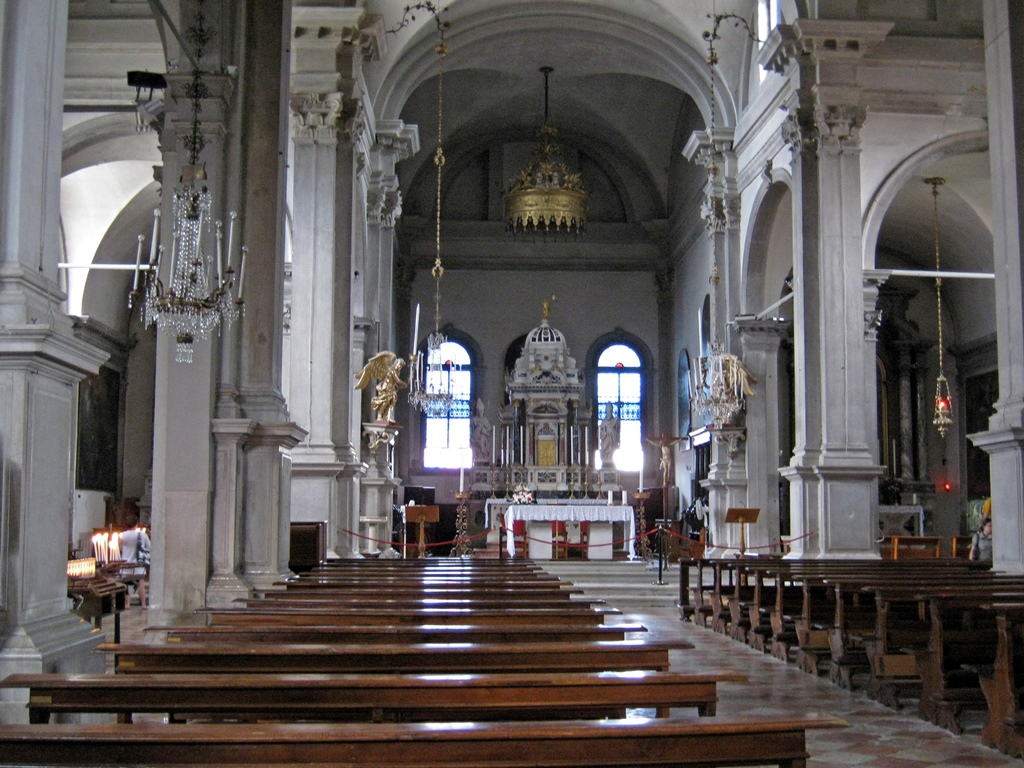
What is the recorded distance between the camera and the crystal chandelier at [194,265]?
27.9 ft

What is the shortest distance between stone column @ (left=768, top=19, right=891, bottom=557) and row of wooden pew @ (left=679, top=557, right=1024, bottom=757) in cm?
329

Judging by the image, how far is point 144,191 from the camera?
61.2 feet

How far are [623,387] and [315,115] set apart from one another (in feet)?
50.1

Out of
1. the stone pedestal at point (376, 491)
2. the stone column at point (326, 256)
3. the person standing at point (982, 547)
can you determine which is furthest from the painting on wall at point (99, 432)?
the person standing at point (982, 547)

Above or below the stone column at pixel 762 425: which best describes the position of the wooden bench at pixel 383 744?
below

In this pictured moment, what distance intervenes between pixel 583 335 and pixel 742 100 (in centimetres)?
1029

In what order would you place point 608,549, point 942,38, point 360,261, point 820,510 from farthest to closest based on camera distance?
point 608,549, point 360,261, point 942,38, point 820,510

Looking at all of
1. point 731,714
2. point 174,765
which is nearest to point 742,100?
point 731,714

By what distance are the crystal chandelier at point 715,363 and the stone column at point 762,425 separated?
1.25 ft

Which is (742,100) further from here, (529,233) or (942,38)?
(529,233)

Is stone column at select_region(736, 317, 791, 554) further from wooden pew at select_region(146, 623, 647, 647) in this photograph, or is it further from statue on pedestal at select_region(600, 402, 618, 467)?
wooden pew at select_region(146, 623, 647, 647)

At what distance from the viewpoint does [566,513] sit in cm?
1947

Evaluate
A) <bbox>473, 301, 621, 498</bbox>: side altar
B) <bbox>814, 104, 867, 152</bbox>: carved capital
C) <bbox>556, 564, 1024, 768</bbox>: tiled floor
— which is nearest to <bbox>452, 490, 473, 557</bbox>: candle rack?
<bbox>473, 301, 621, 498</bbox>: side altar

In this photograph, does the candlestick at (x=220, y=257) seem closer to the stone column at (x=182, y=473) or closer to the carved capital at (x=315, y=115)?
the stone column at (x=182, y=473)
